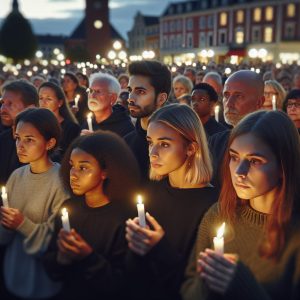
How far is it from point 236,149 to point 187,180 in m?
0.68

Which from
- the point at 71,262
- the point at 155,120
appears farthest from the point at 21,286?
the point at 155,120

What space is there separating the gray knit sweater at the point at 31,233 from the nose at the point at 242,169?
130cm

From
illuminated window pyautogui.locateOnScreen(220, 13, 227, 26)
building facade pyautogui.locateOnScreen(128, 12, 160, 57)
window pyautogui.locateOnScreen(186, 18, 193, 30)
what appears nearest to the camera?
illuminated window pyautogui.locateOnScreen(220, 13, 227, 26)

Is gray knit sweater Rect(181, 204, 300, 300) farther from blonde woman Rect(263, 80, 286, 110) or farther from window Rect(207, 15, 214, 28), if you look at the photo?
window Rect(207, 15, 214, 28)

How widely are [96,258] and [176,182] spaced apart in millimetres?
775

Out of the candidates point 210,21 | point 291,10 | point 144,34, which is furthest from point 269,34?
point 144,34

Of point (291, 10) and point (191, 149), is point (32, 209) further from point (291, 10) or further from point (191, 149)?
point (291, 10)

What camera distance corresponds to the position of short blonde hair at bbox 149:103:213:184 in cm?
290

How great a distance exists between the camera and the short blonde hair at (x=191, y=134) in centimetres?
290

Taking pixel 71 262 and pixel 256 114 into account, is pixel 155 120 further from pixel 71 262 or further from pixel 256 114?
pixel 71 262

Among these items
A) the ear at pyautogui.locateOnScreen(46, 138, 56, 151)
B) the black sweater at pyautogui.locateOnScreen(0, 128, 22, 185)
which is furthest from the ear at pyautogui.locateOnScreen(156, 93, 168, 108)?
the black sweater at pyautogui.locateOnScreen(0, 128, 22, 185)

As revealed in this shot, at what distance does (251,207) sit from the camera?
2.39 meters

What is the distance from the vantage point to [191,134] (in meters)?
2.92

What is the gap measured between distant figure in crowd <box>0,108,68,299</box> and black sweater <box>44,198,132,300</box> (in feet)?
0.52
